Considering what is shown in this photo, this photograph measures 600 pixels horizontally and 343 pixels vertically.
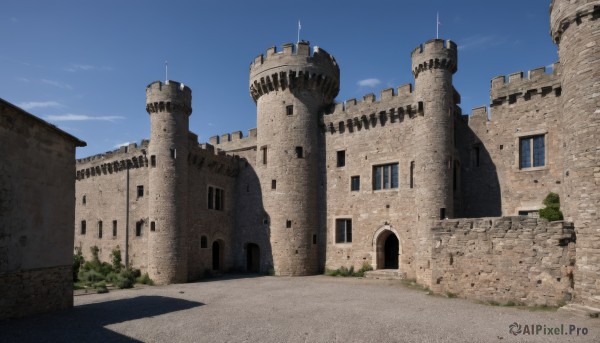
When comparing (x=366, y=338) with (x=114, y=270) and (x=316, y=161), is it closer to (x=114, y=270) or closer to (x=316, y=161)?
(x=316, y=161)

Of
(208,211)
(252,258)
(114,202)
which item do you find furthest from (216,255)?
(114,202)

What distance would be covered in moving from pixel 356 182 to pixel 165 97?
12349 mm

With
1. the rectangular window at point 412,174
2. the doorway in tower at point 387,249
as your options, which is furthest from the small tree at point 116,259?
the rectangular window at point 412,174

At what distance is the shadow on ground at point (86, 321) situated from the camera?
10245mm

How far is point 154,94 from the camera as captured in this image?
2320cm

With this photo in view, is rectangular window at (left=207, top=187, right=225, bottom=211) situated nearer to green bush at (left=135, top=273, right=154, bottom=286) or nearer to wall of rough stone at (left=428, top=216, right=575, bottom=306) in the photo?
green bush at (left=135, top=273, right=154, bottom=286)

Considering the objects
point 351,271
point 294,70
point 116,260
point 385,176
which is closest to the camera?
point 351,271

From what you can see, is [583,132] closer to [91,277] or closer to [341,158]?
[341,158]

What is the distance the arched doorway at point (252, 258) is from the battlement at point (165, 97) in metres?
10.4

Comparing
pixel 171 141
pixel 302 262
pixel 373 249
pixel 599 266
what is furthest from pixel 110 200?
pixel 599 266

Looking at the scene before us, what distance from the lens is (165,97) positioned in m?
23.0

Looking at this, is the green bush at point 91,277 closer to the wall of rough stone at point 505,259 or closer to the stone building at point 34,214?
the stone building at point 34,214

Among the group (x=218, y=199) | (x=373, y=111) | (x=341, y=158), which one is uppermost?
(x=373, y=111)

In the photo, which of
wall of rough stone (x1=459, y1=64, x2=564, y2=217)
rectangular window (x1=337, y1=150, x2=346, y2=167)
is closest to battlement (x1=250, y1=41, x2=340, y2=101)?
rectangular window (x1=337, y1=150, x2=346, y2=167)
